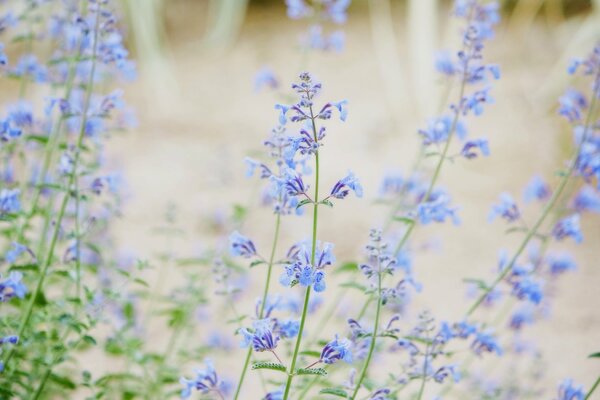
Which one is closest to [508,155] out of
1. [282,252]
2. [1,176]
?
[282,252]

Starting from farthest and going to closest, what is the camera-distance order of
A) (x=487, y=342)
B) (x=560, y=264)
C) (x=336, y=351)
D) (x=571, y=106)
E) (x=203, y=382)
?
(x=560, y=264)
(x=571, y=106)
(x=487, y=342)
(x=203, y=382)
(x=336, y=351)

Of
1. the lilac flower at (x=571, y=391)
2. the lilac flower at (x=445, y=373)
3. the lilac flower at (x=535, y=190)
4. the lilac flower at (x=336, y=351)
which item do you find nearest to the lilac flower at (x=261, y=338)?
the lilac flower at (x=336, y=351)

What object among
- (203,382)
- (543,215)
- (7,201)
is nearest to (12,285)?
(7,201)

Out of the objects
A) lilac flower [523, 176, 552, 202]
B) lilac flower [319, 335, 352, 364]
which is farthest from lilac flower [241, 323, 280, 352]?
lilac flower [523, 176, 552, 202]

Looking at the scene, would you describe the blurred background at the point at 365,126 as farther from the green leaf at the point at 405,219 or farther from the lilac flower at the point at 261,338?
the lilac flower at the point at 261,338

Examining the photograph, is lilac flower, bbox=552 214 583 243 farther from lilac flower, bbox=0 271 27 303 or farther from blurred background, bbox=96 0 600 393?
lilac flower, bbox=0 271 27 303

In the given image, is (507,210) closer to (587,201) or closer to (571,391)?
(587,201)
